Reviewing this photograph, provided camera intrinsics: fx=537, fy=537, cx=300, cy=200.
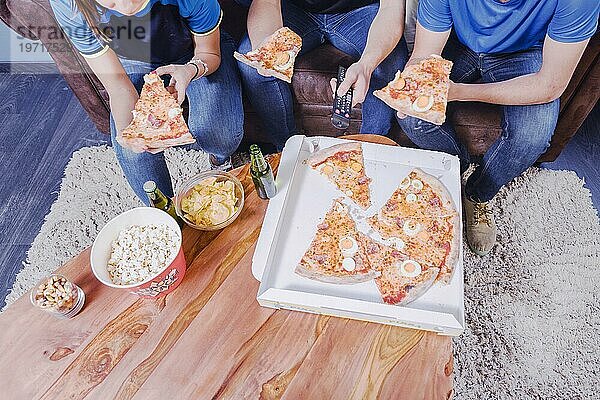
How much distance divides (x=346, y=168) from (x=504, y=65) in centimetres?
65

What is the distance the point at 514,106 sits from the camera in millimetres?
1662

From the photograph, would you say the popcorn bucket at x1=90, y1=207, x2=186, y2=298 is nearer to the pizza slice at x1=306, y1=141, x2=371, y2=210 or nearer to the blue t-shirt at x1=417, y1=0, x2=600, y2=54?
the pizza slice at x1=306, y1=141, x2=371, y2=210

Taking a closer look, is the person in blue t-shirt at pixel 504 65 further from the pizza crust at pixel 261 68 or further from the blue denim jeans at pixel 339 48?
the pizza crust at pixel 261 68

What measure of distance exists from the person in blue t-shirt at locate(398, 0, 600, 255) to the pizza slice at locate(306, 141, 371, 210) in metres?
0.32

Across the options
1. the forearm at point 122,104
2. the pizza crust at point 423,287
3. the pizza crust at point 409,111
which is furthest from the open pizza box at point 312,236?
the forearm at point 122,104

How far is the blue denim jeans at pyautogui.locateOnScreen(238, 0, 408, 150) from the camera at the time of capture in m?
1.77

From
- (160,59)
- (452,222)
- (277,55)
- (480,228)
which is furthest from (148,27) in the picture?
(480,228)

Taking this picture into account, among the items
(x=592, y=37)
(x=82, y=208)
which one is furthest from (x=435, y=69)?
(x=82, y=208)

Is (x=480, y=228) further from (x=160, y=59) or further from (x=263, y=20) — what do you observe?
(x=160, y=59)

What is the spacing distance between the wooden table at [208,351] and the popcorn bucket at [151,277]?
43 mm

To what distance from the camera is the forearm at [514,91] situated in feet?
5.07

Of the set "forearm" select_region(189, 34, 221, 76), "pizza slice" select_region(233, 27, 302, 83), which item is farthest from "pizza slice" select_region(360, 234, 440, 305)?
"forearm" select_region(189, 34, 221, 76)

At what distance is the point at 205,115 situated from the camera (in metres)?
1.74

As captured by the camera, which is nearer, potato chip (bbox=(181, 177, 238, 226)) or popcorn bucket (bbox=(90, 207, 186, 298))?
popcorn bucket (bbox=(90, 207, 186, 298))
